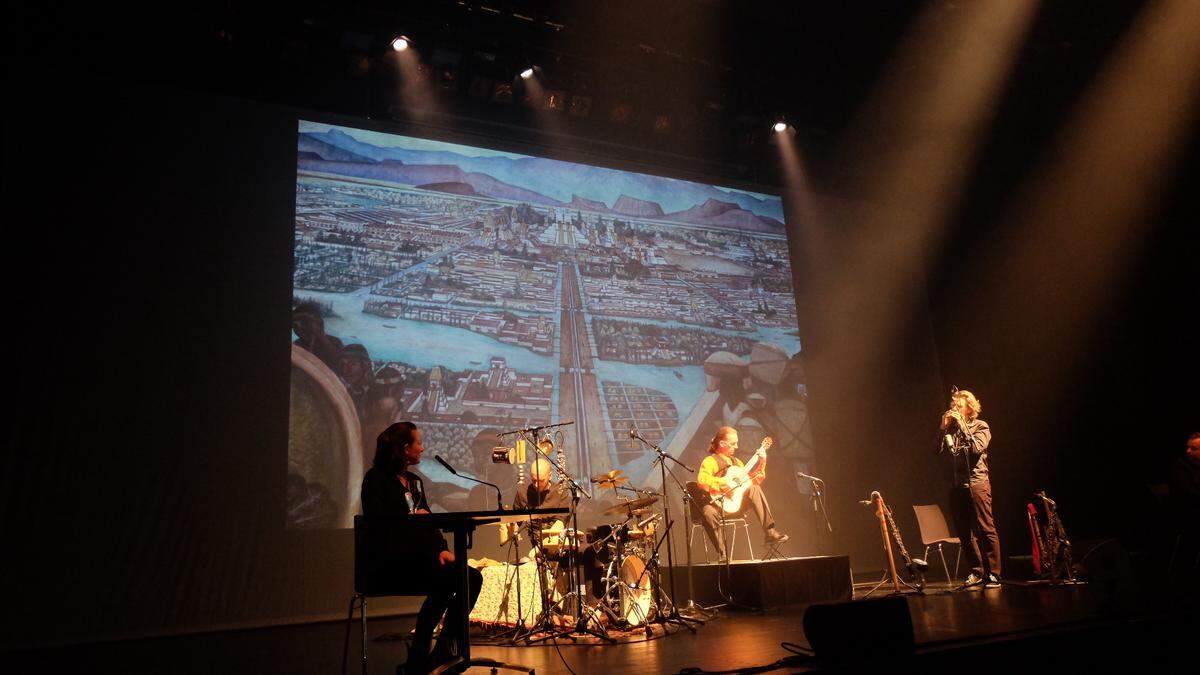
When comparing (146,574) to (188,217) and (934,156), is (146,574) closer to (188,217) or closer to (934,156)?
(188,217)

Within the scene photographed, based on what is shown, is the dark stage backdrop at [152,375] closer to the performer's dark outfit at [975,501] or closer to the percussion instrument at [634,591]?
the percussion instrument at [634,591]

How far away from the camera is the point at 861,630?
10.1 feet

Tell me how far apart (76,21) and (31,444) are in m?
3.43

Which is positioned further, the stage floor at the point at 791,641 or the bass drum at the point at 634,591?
the bass drum at the point at 634,591

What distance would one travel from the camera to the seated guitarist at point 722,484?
630 centimetres

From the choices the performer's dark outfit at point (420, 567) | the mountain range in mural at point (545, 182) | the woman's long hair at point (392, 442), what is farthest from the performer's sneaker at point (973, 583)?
the woman's long hair at point (392, 442)

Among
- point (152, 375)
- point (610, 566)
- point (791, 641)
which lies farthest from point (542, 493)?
point (152, 375)

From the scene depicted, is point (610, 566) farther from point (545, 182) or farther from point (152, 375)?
point (545, 182)

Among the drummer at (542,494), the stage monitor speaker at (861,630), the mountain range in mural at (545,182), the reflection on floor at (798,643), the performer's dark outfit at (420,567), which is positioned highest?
the mountain range in mural at (545,182)

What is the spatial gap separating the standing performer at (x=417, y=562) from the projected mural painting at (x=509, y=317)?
335cm

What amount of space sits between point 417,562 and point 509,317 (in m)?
4.29

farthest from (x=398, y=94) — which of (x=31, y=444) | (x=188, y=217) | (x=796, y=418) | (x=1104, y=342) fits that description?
(x=1104, y=342)

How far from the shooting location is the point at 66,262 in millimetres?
6090

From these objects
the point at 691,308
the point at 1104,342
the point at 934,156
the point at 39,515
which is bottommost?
the point at 39,515
